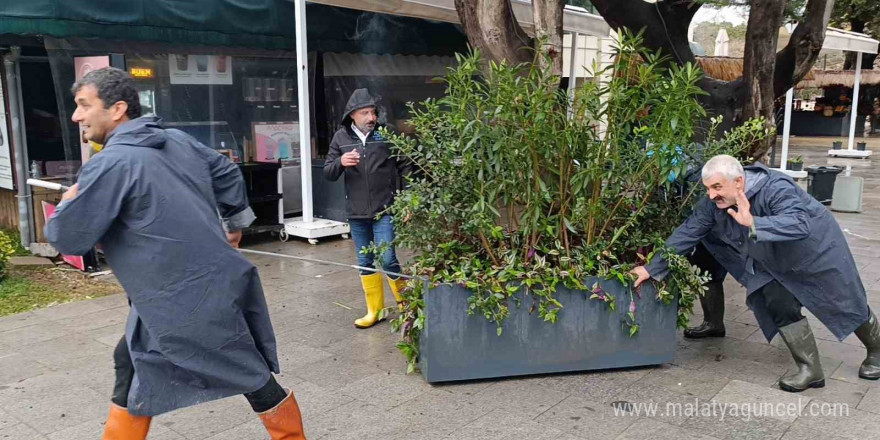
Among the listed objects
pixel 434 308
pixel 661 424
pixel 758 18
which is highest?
pixel 758 18

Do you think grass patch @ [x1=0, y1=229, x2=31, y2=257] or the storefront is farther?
grass patch @ [x1=0, y1=229, x2=31, y2=257]

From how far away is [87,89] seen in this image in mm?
2748

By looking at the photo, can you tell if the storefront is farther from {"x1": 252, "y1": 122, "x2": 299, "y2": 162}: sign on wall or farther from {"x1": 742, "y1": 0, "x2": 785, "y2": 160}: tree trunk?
{"x1": 742, "y1": 0, "x2": 785, "y2": 160}: tree trunk

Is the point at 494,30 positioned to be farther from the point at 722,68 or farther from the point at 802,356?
the point at 722,68

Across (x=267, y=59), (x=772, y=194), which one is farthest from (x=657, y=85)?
(x=267, y=59)

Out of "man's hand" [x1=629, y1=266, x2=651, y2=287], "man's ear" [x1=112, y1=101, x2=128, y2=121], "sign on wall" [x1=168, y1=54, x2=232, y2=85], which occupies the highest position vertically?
"sign on wall" [x1=168, y1=54, x2=232, y2=85]

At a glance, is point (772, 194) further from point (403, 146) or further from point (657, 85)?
point (403, 146)

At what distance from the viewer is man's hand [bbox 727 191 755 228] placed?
12.1 ft

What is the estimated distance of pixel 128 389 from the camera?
9.75 feet

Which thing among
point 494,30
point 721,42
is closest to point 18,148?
point 494,30

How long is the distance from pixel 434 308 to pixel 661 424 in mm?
1320

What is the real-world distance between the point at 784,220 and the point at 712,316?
1403mm

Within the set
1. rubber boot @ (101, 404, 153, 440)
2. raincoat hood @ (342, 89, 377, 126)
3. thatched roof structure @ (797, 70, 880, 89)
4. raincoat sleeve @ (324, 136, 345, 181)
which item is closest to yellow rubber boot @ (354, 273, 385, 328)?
raincoat sleeve @ (324, 136, 345, 181)

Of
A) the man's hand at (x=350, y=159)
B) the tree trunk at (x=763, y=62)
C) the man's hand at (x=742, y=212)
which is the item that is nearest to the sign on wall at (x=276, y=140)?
the man's hand at (x=350, y=159)
